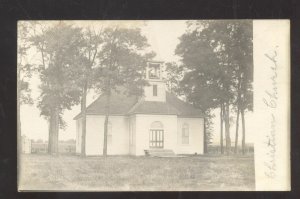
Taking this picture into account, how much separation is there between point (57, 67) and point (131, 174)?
4.69 feet

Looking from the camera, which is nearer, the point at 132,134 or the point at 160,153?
the point at 160,153

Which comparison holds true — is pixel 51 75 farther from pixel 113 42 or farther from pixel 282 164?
pixel 282 164

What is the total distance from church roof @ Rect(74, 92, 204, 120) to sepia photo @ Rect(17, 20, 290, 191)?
12 millimetres

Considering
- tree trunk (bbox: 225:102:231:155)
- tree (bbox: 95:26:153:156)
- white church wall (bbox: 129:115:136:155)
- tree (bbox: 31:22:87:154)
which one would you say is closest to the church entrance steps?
white church wall (bbox: 129:115:136:155)

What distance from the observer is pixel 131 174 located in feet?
20.1

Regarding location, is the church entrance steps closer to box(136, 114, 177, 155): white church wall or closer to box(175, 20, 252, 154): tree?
box(136, 114, 177, 155): white church wall

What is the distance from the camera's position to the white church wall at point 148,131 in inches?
243

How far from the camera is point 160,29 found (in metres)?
6.16

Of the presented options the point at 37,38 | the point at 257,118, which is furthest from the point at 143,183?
the point at 37,38

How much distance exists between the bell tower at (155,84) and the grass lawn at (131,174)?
68cm

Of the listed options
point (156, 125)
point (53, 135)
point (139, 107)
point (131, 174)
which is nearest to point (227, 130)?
point (156, 125)

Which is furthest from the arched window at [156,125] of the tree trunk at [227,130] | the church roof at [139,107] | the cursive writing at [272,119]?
the cursive writing at [272,119]

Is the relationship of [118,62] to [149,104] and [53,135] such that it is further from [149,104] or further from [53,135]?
[53,135]

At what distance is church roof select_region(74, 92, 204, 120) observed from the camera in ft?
20.2
